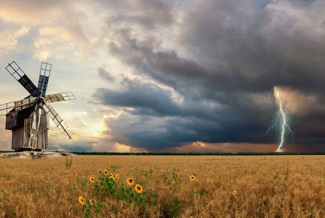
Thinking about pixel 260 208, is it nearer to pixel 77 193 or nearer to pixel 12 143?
pixel 77 193

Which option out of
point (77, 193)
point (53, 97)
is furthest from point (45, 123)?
point (77, 193)

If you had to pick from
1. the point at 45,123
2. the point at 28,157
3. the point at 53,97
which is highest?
the point at 53,97

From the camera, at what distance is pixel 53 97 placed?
4397 cm

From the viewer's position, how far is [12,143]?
135 feet

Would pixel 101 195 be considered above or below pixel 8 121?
below

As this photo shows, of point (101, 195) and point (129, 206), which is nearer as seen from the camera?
point (129, 206)

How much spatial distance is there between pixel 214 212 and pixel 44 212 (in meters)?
2.61

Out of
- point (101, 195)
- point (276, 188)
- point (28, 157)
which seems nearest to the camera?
point (101, 195)

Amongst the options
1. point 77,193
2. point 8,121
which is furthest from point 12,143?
point 77,193

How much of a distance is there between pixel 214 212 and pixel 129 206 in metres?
1.31

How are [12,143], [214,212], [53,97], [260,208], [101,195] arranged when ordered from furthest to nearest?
1. [53,97]
2. [12,143]
3. [101,195]
4. [260,208]
5. [214,212]

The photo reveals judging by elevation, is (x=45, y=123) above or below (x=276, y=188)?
above

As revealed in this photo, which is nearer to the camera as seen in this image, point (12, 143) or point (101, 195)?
point (101, 195)

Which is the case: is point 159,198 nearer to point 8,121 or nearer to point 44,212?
point 44,212
